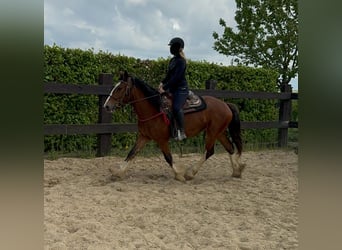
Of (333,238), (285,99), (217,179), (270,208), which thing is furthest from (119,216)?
(285,99)

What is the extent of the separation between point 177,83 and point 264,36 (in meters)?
11.0

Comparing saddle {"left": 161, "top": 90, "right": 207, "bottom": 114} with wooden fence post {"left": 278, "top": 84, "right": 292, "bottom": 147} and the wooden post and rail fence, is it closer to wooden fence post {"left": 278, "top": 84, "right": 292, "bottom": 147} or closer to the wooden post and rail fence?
the wooden post and rail fence

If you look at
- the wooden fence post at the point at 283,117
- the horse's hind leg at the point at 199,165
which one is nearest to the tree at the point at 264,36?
the wooden fence post at the point at 283,117

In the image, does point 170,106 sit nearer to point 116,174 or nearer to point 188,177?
point 188,177

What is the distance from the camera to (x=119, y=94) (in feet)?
17.1

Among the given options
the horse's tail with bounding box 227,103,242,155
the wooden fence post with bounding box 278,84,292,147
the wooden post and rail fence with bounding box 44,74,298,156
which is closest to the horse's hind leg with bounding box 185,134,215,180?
the horse's tail with bounding box 227,103,242,155

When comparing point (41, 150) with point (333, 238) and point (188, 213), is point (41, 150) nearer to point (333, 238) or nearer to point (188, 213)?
point (333, 238)

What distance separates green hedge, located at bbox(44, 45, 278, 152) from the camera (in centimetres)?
666

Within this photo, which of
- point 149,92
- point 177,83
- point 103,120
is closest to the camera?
point 177,83

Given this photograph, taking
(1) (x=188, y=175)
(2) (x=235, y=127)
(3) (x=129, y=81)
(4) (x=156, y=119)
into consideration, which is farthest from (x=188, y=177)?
(3) (x=129, y=81)

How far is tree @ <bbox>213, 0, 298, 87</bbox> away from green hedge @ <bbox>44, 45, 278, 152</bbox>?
570 cm

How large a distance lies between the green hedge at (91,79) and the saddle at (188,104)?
2.18 meters

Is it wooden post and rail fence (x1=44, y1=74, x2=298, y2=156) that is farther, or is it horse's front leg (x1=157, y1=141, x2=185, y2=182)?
wooden post and rail fence (x1=44, y1=74, x2=298, y2=156)

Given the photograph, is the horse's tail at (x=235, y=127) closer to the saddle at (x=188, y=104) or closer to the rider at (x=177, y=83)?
the saddle at (x=188, y=104)
